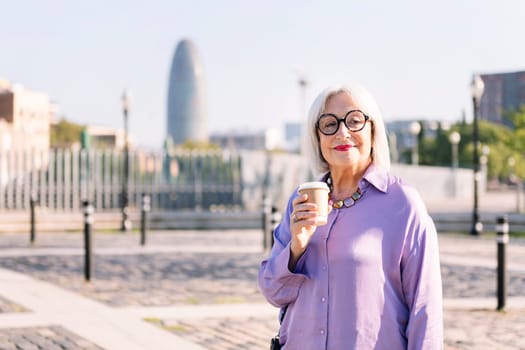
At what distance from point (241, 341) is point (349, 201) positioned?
14.4 ft

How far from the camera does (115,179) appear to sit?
1001 inches

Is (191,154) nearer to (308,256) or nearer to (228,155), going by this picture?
(228,155)

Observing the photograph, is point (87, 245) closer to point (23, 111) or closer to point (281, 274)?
point (281, 274)

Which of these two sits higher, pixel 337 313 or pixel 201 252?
pixel 337 313

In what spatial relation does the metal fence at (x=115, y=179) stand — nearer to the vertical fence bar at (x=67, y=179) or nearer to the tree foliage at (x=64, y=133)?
the vertical fence bar at (x=67, y=179)

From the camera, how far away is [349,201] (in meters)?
2.68

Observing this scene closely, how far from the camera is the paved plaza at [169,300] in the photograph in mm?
6957

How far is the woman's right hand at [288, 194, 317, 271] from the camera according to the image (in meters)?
2.53

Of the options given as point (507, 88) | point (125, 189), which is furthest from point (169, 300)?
point (507, 88)

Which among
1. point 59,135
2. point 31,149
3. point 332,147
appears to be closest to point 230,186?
point 31,149

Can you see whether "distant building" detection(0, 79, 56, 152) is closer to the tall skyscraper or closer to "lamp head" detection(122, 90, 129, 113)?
"lamp head" detection(122, 90, 129, 113)

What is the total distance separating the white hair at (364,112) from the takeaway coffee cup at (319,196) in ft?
1.05

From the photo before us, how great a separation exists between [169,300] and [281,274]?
649cm

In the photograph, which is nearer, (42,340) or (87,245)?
(42,340)
